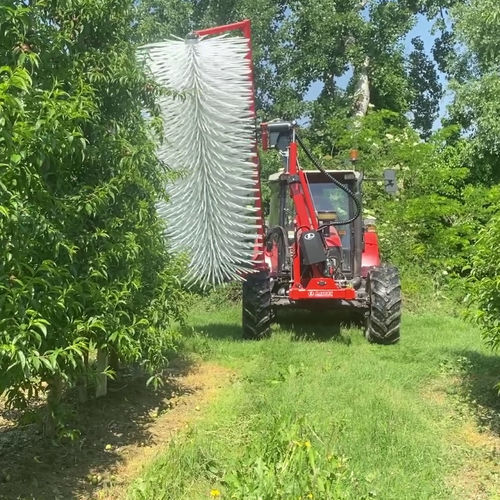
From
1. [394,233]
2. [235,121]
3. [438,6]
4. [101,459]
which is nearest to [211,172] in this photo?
[235,121]

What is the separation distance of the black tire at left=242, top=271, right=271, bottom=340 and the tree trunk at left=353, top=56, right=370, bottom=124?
1079cm

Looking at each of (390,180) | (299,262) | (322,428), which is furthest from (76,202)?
(390,180)

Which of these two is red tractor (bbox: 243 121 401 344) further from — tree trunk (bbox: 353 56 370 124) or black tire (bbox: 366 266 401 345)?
tree trunk (bbox: 353 56 370 124)

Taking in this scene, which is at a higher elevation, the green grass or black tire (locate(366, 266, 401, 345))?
black tire (locate(366, 266, 401, 345))

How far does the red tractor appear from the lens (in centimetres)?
766

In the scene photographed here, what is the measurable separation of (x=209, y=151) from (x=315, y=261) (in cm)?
197

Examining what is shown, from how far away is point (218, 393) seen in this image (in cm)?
595

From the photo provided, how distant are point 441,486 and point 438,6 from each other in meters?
16.8

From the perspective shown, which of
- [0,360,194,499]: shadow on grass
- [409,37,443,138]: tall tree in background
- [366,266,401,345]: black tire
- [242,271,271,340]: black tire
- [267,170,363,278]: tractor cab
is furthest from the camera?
[409,37,443,138]: tall tree in background

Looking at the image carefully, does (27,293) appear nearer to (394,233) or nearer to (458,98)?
(394,233)

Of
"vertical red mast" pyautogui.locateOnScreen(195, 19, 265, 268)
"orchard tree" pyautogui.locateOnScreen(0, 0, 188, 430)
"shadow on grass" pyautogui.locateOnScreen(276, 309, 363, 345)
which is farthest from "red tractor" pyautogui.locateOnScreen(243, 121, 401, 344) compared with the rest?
"orchard tree" pyautogui.locateOnScreen(0, 0, 188, 430)

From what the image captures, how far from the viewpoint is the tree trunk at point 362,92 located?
17.9 meters

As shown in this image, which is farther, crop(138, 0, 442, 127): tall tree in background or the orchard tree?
crop(138, 0, 442, 127): tall tree in background

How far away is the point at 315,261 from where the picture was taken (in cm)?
757
